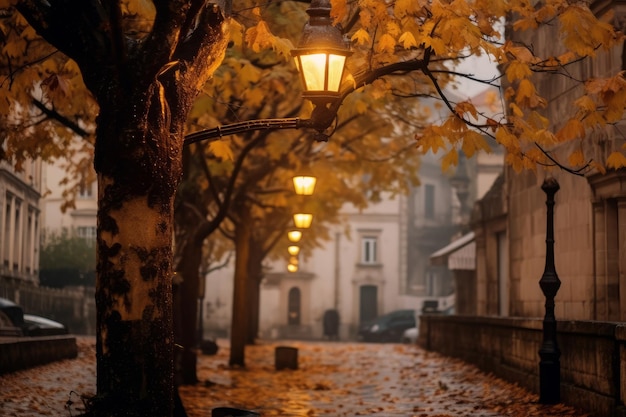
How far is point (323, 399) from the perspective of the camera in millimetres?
18078

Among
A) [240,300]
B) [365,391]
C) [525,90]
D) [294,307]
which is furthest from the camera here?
[294,307]

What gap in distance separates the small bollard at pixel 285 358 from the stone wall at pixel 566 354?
3.91m

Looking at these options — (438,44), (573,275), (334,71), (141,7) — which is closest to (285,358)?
(573,275)

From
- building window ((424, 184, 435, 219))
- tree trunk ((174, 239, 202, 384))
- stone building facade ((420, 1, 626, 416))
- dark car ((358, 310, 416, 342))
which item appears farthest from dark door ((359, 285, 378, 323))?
tree trunk ((174, 239, 202, 384))

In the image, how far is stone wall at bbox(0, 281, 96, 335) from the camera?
43.8 m

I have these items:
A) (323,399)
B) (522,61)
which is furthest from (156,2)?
(323,399)

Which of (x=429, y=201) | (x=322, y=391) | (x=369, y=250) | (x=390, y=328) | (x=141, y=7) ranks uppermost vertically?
(x=429, y=201)

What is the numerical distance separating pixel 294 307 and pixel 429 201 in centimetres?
1256

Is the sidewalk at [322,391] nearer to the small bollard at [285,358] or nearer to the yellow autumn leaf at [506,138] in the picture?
the small bollard at [285,358]

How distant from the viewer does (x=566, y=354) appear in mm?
14859

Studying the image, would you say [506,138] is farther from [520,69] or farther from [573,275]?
[573,275]

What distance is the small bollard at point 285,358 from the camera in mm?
26250

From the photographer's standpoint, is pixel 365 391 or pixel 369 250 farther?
pixel 369 250

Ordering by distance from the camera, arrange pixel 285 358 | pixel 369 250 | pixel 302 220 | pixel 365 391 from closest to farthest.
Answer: pixel 365 391 < pixel 285 358 < pixel 302 220 < pixel 369 250
